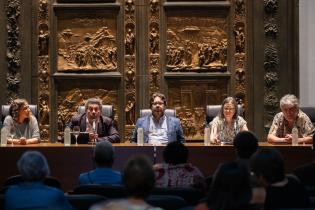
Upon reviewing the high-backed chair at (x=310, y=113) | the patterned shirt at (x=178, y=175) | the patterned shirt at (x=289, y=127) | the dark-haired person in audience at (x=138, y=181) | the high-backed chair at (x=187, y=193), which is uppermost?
the high-backed chair at (x=310, y=113)

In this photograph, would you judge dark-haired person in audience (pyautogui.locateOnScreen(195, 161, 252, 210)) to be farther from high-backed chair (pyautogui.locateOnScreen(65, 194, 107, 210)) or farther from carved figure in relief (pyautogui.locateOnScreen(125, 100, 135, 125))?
carved figure in relief (pyautogui.locateOnScreen(125, 100, 135, 125))

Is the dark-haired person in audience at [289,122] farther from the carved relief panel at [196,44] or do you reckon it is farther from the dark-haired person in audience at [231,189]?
the dark-haired person in audience at [231,189]

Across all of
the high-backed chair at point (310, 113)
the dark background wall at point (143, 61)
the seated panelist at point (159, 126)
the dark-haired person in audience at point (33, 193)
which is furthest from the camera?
the dark background wall at point (143, 61)

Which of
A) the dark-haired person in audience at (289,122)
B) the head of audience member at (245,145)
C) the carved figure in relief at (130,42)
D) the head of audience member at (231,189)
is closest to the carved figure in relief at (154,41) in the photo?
the carved figure in relief at (130,42)

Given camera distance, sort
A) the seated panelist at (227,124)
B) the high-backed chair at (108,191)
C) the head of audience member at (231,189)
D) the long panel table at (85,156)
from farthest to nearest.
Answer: the seated panelist at (227,124)
the long panel table at (85,156)
the high-backed chair at (108,191)
the head of audience member at (231,189)

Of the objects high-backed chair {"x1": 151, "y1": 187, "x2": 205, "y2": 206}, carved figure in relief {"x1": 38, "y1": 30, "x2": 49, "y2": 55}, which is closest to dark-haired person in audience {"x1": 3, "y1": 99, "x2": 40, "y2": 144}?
carved figure in relief {"x1": 38, "y1": 30, "x2": 49, "y2": 55}

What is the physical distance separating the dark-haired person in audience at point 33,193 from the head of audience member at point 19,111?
4.06m

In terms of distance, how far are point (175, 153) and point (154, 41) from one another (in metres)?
5.13

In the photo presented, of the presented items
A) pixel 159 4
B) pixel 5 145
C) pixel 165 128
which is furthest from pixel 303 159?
pixel 159 4

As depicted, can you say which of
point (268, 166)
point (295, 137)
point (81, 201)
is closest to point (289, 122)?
point (295, 137)

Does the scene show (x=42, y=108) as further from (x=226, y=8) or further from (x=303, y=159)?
(x=303, y=159)

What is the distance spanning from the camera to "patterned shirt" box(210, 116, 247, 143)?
8.18 metres

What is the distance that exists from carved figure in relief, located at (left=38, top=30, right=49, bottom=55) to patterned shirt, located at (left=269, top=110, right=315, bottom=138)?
3.80 metres

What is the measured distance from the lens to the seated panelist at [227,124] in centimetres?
820
